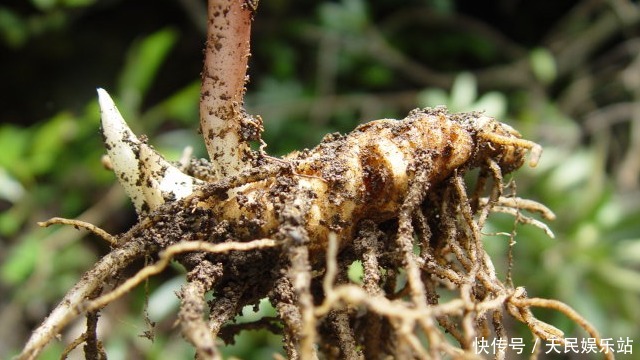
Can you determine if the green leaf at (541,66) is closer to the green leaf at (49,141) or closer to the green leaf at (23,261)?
the green leaf at (49,141)

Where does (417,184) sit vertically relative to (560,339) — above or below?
above

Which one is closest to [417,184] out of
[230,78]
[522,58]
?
[230,78]

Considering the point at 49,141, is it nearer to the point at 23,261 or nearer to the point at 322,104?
the point at 23,261

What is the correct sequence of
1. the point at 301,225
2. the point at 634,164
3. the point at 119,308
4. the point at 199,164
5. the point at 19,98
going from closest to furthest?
the point at 301,225 < the point at 199,164 < the point at 119,308 < the point at 634,164 < the point at 19,98

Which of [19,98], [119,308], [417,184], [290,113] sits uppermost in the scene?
[19,98]

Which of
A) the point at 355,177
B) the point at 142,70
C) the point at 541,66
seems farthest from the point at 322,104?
the point at 355,177

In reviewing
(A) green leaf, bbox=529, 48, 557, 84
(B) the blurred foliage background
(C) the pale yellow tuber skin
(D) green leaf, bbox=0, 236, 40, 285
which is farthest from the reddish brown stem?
(A) green leaf, bbox=529, 48, 557, 84

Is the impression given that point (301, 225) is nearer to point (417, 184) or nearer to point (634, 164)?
point (417, 184)
